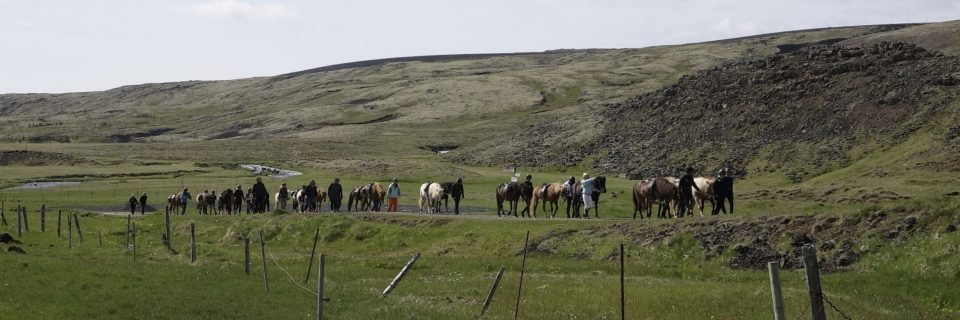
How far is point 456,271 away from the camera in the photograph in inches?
1346

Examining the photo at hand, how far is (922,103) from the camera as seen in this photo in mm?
77188

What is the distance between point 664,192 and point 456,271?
539 inches

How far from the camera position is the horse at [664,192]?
4322 cm

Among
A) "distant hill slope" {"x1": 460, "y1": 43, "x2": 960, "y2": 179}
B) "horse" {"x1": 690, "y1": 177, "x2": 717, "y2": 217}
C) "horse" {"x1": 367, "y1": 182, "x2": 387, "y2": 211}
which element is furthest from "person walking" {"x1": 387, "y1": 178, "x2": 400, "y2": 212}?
"distant hill slope" {"x1": 460, "y1": 43, "x2": 960, "y2": 179}

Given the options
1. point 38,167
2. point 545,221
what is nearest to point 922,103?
point 545,221

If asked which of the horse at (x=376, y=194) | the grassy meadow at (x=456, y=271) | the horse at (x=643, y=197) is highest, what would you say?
the horse at (x=376, y=194)

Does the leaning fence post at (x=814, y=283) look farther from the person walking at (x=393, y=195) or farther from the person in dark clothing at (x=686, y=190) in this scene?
the person walking at (x=393, y=195)

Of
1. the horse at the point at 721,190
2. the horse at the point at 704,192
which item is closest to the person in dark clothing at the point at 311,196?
the horse at the point at 704,192

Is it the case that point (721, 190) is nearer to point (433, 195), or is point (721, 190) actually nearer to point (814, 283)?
point (433, 195)

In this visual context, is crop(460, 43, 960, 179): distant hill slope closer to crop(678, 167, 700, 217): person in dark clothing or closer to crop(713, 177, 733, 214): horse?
crop(713, 177, 733, 214): horse

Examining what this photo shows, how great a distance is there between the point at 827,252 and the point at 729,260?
128 inches

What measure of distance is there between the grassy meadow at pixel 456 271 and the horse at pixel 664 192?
14.7 ft

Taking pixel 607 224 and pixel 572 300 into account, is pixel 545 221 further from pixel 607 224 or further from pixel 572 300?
pixel 572 300

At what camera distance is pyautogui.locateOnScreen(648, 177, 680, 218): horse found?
142ft
